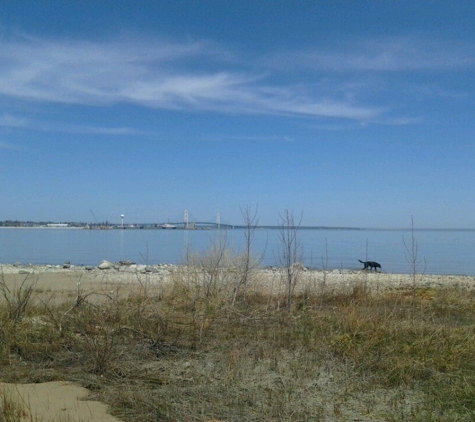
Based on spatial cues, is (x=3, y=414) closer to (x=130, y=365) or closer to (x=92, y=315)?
(x=130, y=365)

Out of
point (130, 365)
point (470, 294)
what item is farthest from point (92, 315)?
point (470, 294)

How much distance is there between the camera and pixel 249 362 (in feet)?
23.9

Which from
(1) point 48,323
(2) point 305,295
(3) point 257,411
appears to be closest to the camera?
(3) point 257,411

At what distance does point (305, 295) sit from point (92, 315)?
6.23m

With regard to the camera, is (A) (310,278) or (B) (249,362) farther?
(A) (310,278)

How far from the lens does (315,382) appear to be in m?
6.48

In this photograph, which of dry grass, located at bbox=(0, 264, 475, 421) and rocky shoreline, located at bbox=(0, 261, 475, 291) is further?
rocky shoreline, located at bbox=(0, 261, 475, 291)

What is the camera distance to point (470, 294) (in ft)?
50.6

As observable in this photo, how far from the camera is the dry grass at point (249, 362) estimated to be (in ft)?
18.4

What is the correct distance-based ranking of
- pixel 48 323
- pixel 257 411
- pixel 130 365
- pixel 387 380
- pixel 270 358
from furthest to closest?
1. pixel 48 323
2. pixel 270 358
3. pixel 130 365
4. pixel 387 380
5. pixel 257 411

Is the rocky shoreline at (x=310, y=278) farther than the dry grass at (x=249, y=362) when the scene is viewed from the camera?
Yes

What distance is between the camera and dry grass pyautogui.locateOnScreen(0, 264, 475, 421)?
220 inches

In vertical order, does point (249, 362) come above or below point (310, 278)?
below

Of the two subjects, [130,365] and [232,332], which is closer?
[130,365]
